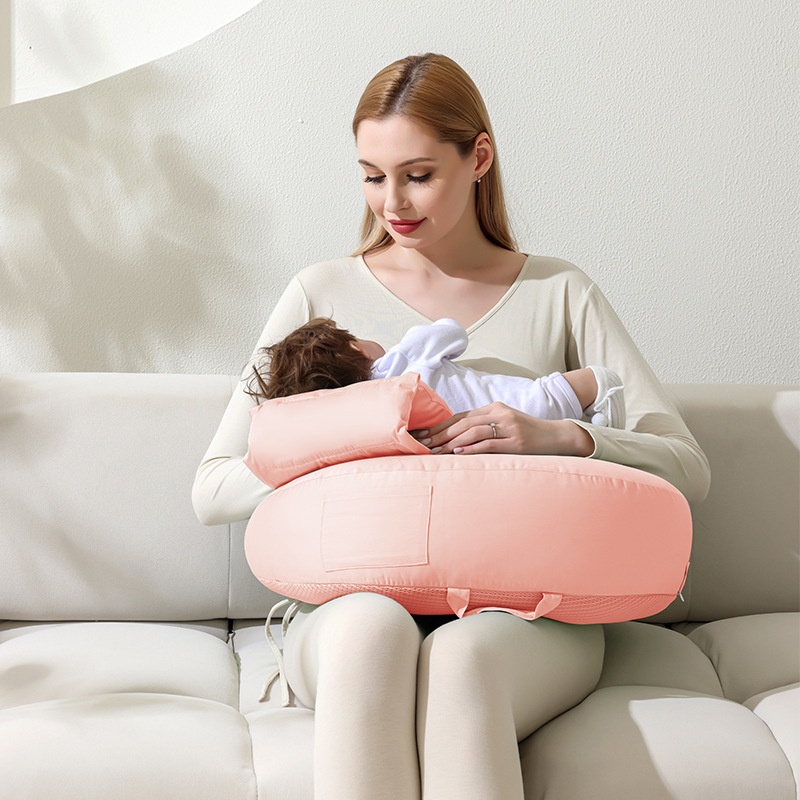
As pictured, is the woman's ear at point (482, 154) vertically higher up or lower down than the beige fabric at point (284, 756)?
higher up

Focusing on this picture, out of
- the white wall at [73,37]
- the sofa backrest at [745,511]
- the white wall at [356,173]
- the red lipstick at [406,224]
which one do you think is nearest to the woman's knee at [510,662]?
the sofa backrest at [745,511]

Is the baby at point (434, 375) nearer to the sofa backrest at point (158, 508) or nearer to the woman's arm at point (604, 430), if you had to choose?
the woman's arm at point (604, 430)

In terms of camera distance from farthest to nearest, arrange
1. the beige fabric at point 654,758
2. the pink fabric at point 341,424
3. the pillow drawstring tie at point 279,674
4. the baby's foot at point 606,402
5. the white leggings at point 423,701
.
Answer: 1. the baby's foot at point 606,402
2. the pillow drawstring tie at point 279,674
3. the pink fabric at point 341,424
4. the beige fabric at point 654,758
5. the white leggings at point 423,701

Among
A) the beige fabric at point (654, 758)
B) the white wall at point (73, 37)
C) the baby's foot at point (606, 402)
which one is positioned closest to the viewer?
the beige fabric at point (654, 758)

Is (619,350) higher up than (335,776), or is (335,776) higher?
(619,350)

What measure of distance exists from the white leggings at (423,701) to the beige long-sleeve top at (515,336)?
20.8 inches

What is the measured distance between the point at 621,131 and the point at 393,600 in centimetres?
143

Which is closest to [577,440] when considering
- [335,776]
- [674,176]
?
[335,776]

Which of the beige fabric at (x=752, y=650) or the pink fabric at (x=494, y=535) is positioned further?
the beige fabric at (x=752, y=650)

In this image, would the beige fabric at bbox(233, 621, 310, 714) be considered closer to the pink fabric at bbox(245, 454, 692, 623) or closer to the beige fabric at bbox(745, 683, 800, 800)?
the pink fabric at bbox(245, 454, 692, 623)

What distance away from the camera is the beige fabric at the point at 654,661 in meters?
1.47

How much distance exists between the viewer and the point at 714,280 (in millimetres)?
2312

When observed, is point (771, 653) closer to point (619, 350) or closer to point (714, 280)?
point (619, 350)

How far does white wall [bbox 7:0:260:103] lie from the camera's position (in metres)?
2.15
